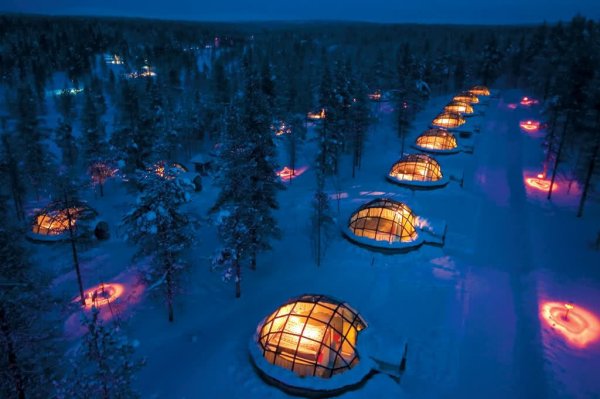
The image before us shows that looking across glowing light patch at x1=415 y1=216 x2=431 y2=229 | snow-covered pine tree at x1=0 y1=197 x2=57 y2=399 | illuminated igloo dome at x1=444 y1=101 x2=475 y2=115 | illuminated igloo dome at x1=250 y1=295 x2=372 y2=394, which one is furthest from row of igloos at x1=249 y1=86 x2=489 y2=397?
illuminated igloo dome at x1=444 y1=101 x2=475 y2=115

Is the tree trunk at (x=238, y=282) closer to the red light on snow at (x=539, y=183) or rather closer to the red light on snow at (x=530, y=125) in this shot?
the red light on snow at (x=539, y=183)

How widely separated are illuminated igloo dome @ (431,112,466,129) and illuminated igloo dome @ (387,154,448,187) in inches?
826

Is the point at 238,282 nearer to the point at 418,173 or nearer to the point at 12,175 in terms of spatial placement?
the point at 418,173

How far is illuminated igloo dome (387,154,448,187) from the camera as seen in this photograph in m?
38.2

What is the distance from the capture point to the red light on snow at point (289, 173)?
46.0m

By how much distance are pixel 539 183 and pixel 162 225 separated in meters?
37.9

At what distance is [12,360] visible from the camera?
38.0ft

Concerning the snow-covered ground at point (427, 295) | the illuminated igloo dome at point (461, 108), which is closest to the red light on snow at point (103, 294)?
the snow-covered ground at point (427, 295)

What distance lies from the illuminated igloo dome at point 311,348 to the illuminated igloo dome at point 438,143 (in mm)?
36736

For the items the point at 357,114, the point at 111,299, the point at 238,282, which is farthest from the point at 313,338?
the point at 357,114

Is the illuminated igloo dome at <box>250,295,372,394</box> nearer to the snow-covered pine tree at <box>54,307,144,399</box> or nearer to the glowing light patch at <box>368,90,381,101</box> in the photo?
the snow-covered pine tree at <box>54,307,144,399</box>

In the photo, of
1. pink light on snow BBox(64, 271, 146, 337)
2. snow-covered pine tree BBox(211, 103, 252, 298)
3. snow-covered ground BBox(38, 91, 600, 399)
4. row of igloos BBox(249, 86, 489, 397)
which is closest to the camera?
row of igloos BBox(249, 86, 489, 397)

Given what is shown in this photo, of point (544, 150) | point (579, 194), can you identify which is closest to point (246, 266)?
point (579, 194)

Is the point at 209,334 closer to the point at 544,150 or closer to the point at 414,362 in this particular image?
the point at 414,362
